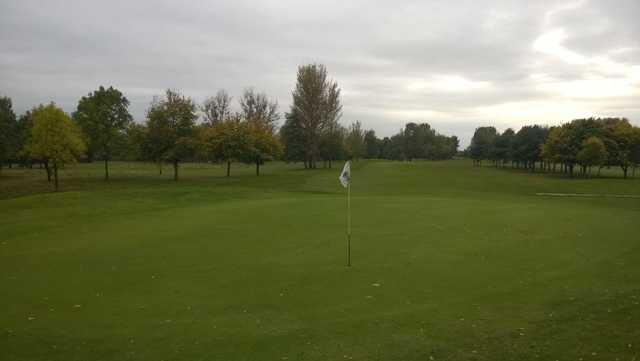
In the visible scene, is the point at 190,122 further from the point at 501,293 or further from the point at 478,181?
the point at 501,293

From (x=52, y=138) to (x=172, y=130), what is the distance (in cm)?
1490

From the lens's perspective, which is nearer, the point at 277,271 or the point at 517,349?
the point at 517,349

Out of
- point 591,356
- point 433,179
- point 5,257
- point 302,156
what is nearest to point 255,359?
point 591,356

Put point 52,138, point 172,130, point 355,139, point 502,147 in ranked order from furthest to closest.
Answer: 1. point 355,139
2. point 502,147
3. point 172,130
4. point 52,138

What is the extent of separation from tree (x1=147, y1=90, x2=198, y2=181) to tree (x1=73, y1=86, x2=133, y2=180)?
654 cm

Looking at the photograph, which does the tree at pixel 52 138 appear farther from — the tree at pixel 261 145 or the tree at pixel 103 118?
the tree at pixel 261 145

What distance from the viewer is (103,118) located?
73.2m

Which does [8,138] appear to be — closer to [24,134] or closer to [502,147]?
[24,134]

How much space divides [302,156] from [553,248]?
8842cm

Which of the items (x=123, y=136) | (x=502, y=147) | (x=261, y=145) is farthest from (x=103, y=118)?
(x=502, y=147)

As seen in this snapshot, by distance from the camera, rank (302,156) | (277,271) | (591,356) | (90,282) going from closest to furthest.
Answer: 1. (591,356)
2. (90,282)
3. (277,271)
4. (302,156)

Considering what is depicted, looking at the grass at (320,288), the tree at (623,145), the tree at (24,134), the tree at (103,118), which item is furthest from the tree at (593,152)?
the tree at (24,134)

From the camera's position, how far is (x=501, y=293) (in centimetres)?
1460

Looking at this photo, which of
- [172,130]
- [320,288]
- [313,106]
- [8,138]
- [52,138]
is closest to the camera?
[320,288]
